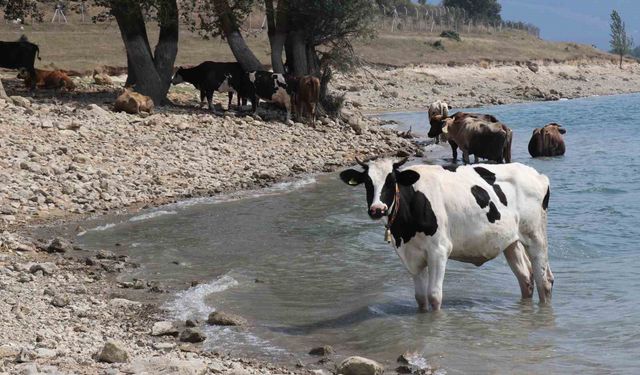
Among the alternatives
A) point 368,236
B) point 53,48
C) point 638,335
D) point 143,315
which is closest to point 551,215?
point 368,236

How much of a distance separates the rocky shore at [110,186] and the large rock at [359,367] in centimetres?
1

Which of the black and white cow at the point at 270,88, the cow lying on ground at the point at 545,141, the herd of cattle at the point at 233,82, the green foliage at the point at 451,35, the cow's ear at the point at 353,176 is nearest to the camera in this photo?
the cow's ear at the point at 353,176

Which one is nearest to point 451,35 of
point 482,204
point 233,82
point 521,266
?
point 233,82

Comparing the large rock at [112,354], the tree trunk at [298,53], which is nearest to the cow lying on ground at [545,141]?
the tree trunk at [298,53]

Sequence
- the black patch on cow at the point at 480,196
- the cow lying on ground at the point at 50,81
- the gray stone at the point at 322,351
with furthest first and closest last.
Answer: the cow lying on ground at the point at 50,81, the black patch on cow at the point at 480,196, the gray stone at the point at 322,351

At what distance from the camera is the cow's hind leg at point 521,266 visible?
1112cm

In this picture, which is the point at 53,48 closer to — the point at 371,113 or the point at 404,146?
the point at 371,113

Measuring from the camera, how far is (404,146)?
28.5 m

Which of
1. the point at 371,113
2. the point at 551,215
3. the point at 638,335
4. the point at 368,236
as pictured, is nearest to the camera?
the point at 638,335

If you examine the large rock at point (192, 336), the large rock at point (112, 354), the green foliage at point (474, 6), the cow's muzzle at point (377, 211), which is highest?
the green foliage at point (474, 6)

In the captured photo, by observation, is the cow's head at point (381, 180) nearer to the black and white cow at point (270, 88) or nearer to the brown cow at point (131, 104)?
the brown cow at point (131, 104)

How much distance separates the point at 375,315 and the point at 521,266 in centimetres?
180

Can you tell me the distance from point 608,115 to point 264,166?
28.1 m

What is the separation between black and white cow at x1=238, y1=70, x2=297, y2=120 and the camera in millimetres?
28438
